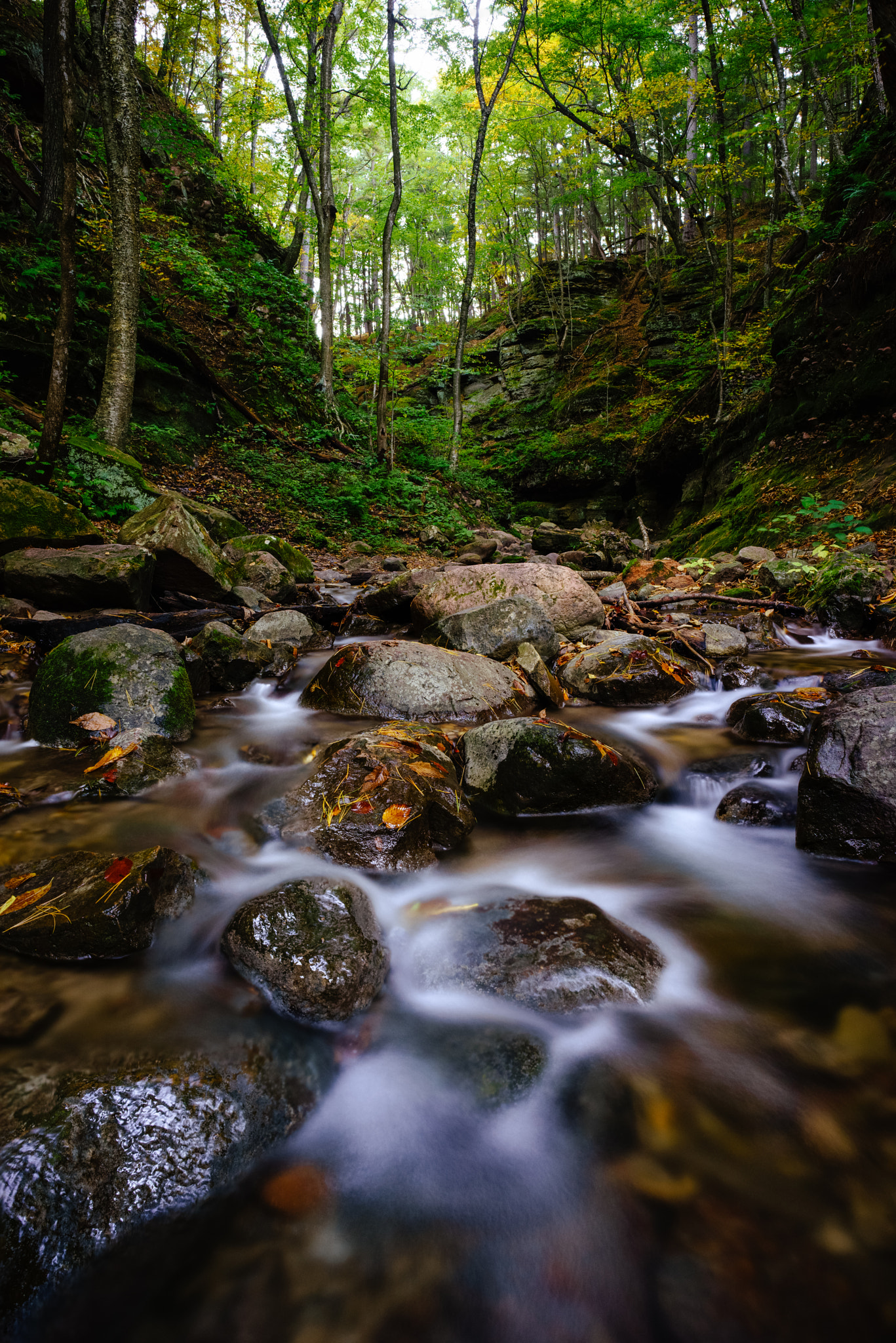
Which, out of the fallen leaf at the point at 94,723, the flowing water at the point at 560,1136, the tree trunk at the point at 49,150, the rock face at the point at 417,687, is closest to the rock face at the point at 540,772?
the flowing water at the point at 560,1136

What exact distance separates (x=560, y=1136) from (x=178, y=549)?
6.03 metres

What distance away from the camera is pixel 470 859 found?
3.00 meters

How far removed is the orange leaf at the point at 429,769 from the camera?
10.4ft

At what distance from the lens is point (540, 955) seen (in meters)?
2.20

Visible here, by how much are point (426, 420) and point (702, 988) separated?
796 inches

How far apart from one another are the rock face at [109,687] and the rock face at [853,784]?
12.7 feet

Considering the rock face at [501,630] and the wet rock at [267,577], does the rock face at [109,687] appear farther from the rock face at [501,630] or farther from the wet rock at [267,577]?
the wet rock at [267,577]

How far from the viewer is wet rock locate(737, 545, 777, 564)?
26.3 feet

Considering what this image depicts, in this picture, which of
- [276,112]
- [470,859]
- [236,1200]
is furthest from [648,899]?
[276,112]

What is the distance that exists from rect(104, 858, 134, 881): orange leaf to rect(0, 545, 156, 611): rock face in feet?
12.1

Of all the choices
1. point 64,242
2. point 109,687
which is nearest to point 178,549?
point 109,687

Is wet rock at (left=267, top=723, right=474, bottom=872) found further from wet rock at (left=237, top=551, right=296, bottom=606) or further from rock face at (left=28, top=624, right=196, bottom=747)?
wet rock at (left=237, top=551, right=296, bottom=606)

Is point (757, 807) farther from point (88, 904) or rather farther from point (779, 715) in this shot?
point (88, 904)

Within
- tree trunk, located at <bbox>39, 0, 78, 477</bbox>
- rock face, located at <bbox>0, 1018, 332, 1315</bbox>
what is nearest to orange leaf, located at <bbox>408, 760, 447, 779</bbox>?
rock face, located at <bbox>0, 1018, 332, 1315</bbox>
